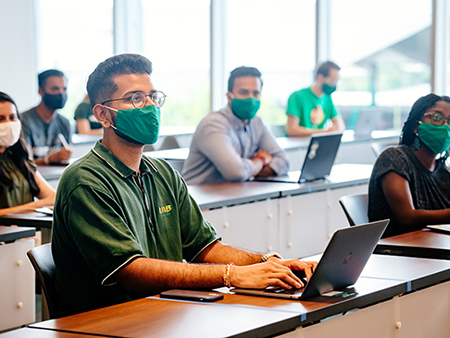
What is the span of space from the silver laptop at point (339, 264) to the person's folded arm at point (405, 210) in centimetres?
120

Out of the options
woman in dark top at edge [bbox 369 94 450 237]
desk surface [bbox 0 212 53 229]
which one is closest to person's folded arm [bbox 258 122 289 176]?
woman in dark top at edge [bbox 369 94 450 237]

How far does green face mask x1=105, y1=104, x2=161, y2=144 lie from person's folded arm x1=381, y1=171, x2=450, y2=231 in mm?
1372

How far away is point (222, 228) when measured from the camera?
11.7 feet

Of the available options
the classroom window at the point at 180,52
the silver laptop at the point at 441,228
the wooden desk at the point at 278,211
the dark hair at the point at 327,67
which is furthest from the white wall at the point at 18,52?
the silver laptop at the point at 441,228

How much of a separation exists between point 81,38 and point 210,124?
3705 millimetres

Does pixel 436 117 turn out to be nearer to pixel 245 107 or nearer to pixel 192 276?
pixel 245 107

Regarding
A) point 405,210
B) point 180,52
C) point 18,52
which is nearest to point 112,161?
point 405,210

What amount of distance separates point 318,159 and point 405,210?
1329mm

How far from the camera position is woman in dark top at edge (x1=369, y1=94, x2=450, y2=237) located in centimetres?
296

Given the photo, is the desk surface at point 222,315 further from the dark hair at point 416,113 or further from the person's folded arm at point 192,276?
the dark hair at point 416,113

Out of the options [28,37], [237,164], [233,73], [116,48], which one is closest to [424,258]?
[237,164]

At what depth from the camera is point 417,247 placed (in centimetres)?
242

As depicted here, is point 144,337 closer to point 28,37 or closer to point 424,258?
point 424,258

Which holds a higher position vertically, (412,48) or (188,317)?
(412,48)
